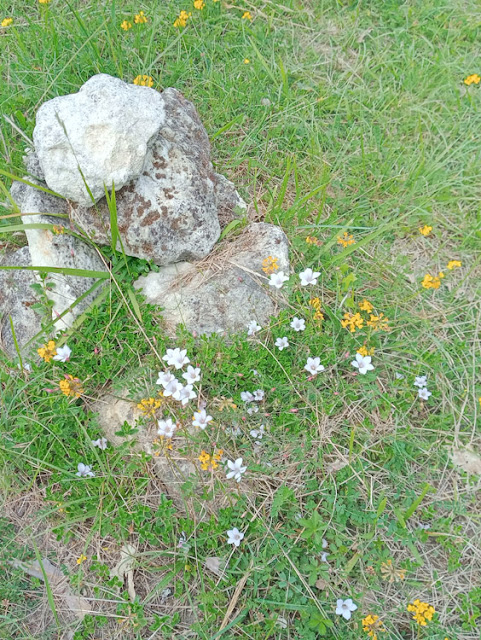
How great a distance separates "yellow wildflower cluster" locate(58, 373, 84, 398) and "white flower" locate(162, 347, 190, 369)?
49cm

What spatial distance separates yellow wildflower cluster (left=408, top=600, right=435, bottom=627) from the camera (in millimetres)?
2398

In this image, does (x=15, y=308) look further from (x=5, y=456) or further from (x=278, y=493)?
(x=278, y=493)

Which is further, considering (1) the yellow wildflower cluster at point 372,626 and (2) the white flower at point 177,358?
(2) the white flower at point 177,358

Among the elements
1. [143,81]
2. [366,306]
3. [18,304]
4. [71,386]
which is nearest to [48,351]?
[71,386]

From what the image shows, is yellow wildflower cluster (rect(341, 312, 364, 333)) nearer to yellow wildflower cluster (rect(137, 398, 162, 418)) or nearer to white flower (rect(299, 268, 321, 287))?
white flower (rect(299, 268, 321, 287))

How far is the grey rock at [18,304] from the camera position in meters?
2.97

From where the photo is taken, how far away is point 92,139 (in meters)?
2.75

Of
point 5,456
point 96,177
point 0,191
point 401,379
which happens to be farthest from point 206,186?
point 5,456

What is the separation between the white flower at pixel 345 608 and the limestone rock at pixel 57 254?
207 cm

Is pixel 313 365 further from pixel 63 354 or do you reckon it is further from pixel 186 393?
pixel 63 354

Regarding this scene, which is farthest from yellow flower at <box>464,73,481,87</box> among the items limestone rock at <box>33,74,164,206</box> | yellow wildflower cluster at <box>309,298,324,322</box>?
limestone rock at <box>33,74,164,206</box>

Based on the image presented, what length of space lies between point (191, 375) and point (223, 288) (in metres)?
0.64

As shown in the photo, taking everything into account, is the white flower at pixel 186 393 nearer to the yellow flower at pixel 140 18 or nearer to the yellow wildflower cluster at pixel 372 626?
the yellow wildflower cluster at pixel 372 626

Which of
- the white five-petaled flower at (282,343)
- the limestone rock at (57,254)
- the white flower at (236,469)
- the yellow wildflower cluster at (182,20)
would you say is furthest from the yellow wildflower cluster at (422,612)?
the yellow wildflower cluster at (182,20)
